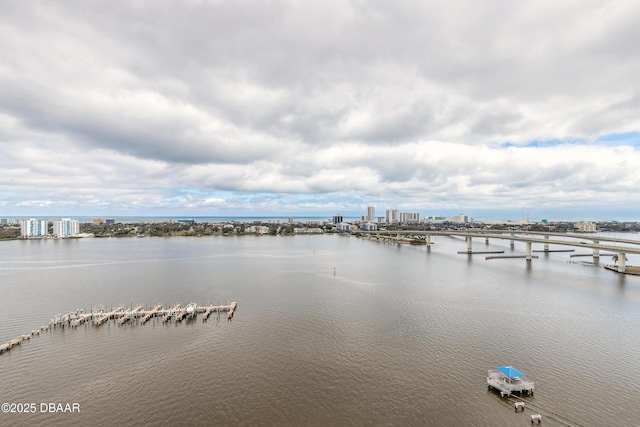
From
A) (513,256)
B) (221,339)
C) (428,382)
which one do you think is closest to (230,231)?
(513,256)

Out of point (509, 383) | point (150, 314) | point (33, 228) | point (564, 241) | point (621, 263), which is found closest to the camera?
point (509, 383)

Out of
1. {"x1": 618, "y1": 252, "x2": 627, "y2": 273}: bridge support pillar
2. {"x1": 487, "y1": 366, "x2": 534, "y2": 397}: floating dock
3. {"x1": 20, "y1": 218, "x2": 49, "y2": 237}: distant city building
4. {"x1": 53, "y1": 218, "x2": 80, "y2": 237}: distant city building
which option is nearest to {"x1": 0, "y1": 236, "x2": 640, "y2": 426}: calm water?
{"x1": 487, "y1": 366, "x2": 534, "y2": 397}: floating dock

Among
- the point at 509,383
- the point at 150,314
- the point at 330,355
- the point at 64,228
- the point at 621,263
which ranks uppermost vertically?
the point at 64,228

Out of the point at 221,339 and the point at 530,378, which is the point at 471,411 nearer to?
the point at 530,378

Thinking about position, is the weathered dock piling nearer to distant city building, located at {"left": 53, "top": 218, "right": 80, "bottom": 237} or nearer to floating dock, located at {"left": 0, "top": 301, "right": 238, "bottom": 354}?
floating dock, located at {"left": 0, "top": 301, "right": 238, "bottom": 354}

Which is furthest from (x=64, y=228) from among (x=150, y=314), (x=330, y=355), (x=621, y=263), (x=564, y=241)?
(x=564, y=241)

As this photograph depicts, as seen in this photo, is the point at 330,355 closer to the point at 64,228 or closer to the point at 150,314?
the point at 150,314
